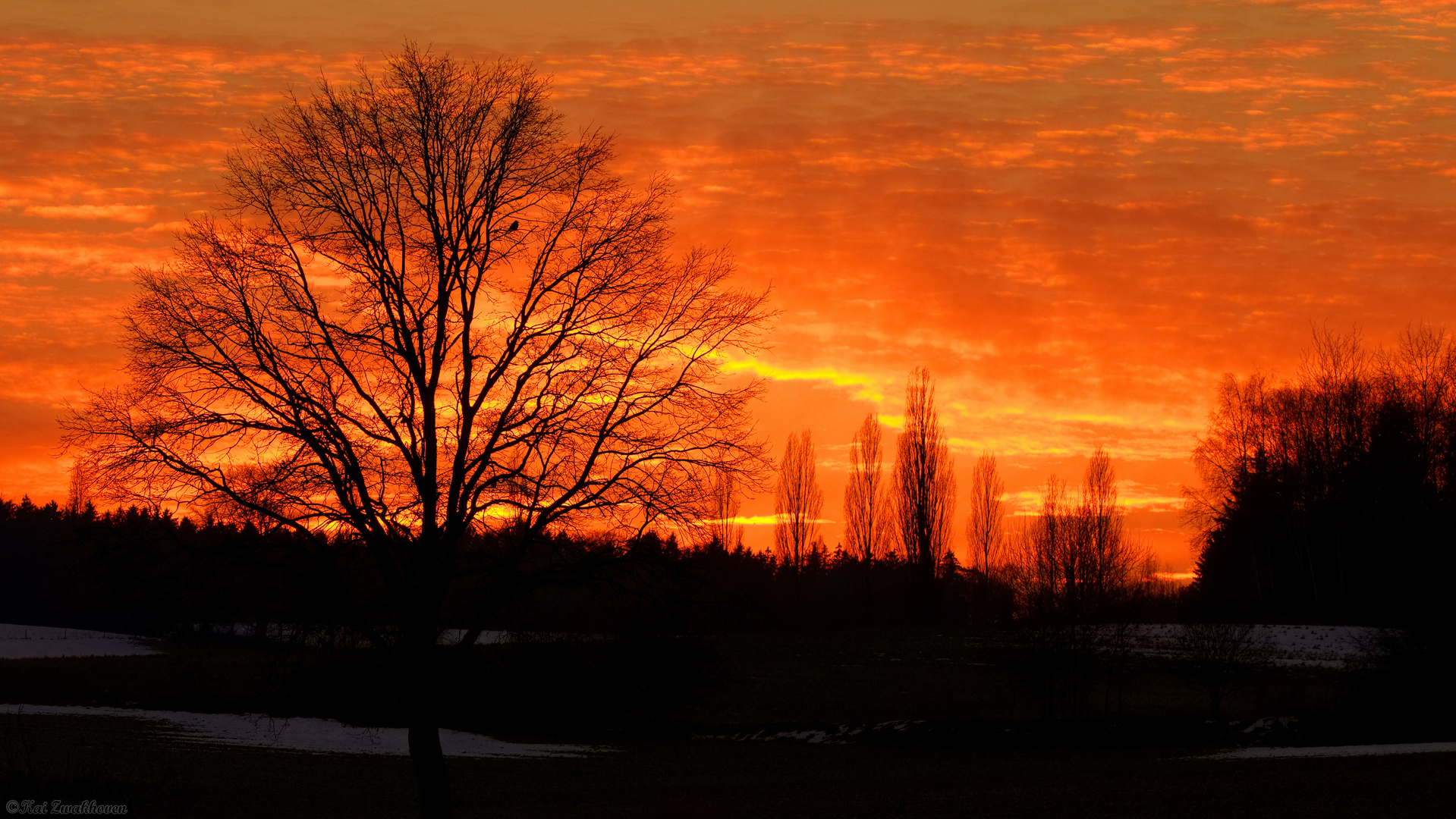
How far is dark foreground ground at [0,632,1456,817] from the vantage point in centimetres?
1942

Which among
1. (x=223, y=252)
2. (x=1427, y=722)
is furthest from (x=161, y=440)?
(x=1427, y=722)

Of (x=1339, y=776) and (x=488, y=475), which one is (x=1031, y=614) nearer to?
(x=1339, y=776)

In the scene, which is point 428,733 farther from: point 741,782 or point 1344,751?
point 1344,751

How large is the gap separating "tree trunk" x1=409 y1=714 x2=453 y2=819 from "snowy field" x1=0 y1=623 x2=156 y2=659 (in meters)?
63.8

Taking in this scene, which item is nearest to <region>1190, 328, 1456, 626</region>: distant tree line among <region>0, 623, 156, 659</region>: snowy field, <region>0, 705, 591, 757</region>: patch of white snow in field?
<region>0, 705, 591, 757</region>: patch of white snow in field

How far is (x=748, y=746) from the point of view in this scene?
3638 centimetres

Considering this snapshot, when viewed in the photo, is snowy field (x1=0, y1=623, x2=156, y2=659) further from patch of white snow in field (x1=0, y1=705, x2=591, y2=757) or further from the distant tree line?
the distant tree line

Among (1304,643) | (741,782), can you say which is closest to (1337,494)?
(1304,643)

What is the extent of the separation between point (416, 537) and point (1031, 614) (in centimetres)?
3259

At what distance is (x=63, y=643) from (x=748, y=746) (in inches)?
2456

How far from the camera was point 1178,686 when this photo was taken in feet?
163

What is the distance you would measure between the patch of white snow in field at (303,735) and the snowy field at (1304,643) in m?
32.7

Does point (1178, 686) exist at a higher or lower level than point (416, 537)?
lower

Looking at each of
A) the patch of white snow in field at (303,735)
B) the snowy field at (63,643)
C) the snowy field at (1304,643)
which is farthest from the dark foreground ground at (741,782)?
the snowy field at (63,643)
